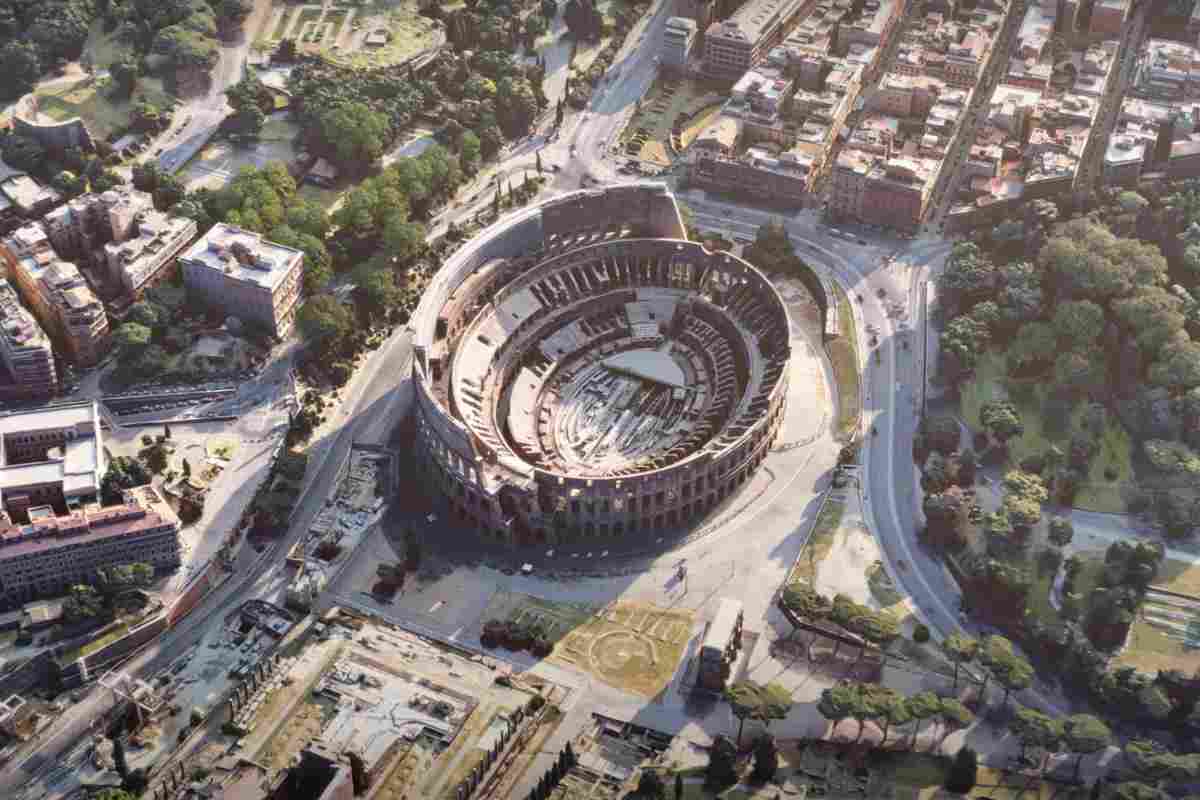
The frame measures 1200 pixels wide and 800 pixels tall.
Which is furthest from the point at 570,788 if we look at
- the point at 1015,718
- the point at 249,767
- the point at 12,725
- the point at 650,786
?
the point at 12,725

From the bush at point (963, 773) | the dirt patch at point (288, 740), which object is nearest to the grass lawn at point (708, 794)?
the bush at point (963, 773)

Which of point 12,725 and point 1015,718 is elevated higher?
point 1015,718

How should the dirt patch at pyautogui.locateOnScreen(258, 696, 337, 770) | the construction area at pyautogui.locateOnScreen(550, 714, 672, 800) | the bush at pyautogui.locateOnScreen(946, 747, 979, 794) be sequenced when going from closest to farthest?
the bush at pyautogui.locateOnScreen(946, 747, 979, 794)
the construction area at pyautogui.locateOnScreen(550, 714, 672, 800)
the dirt patch at pyautogui.locateOnScreen(258, 696, 337, 770)

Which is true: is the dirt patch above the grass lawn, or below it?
below

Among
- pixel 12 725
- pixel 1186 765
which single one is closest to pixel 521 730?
pixel 12 725

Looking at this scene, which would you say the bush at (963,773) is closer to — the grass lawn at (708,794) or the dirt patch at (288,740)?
the grass lawn at (708,794)

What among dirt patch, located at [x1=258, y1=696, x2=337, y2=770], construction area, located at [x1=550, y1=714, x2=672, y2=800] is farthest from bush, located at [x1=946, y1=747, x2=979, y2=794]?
dirt patch, located at [x1=258, y1=696, x2=337, y2=770]

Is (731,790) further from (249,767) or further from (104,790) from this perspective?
(104,790)

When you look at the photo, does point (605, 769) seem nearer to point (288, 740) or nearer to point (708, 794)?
point (708, 794)

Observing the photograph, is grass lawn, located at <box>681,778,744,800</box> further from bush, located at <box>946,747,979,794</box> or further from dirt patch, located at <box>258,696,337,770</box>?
dirt patch, located at <box>258,696,337,770</box>

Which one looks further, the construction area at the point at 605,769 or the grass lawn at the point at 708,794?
the construction area at the point at 605,769

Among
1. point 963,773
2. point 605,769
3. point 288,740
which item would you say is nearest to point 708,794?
point 605,769
